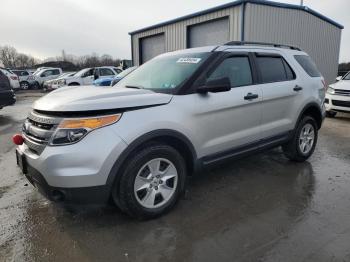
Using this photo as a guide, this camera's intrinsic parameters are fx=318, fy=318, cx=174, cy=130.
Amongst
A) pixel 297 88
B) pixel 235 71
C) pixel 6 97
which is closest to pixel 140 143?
pixel 235 71

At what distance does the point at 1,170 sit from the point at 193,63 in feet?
11.6

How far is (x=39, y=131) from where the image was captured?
10.1ft

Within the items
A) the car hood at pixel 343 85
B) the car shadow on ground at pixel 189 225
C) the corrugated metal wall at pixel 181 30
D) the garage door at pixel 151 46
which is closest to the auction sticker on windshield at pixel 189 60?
the car shadow on ground at pixel 189 225

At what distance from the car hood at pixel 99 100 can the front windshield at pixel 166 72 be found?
318 mm

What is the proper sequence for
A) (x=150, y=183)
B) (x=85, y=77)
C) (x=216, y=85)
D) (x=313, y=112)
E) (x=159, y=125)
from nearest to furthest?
1. (x=159, y=125)
2. (x=150, y=183)
3. (x=216, y=85)
4. (x=313, y=112)
5. (x=85, y=77)

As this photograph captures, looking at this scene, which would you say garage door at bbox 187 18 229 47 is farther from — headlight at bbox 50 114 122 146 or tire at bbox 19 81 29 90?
tire at bbox 19 81 29 90

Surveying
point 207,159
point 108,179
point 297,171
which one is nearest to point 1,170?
point 108,179

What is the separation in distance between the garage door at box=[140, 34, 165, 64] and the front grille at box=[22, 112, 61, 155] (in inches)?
618

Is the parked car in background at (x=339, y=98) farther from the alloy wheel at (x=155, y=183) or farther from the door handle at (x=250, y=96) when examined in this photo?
the alloy wheel at (x=155, y=183)

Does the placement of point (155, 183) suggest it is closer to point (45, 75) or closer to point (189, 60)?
point (189, 60)

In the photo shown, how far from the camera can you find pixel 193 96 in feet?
11.6

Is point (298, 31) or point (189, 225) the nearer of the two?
point (189, 225)

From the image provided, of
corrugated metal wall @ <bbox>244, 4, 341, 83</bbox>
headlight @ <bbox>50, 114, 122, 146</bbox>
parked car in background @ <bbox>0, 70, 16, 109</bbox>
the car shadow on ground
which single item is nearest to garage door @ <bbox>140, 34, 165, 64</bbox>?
corrugated metal wall @ <bbox>244, 4, 341, 83</bbox>

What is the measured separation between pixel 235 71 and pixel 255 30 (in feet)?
33.1
